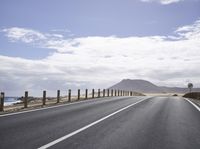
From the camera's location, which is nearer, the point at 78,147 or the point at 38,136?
the point at 78,147

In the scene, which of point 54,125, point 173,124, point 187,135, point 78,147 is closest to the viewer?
point 78,147

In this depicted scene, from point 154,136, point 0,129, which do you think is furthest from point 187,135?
point 0,129

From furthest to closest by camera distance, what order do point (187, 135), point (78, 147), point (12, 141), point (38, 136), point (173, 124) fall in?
point (173, 124), point (187, 135), point (38, 136), point (12, 141), point (78, 147)

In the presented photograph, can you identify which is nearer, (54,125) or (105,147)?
(105,147)

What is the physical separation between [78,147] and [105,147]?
639 millimetres

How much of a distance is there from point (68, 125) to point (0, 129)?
97.3 inches

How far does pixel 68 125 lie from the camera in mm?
12562

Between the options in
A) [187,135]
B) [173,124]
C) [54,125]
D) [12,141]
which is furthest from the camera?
[173,124]

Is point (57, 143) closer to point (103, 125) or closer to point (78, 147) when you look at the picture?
point (78, 147)

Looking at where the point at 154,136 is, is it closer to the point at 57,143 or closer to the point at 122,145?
the point at 122,145

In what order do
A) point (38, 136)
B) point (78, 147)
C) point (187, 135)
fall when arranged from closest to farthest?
point (78, 147), point (38, 136), point (187, 135)

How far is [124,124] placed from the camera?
43.1ft

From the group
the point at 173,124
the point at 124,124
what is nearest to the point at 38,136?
the point at 124,124

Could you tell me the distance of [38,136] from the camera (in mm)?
9805
